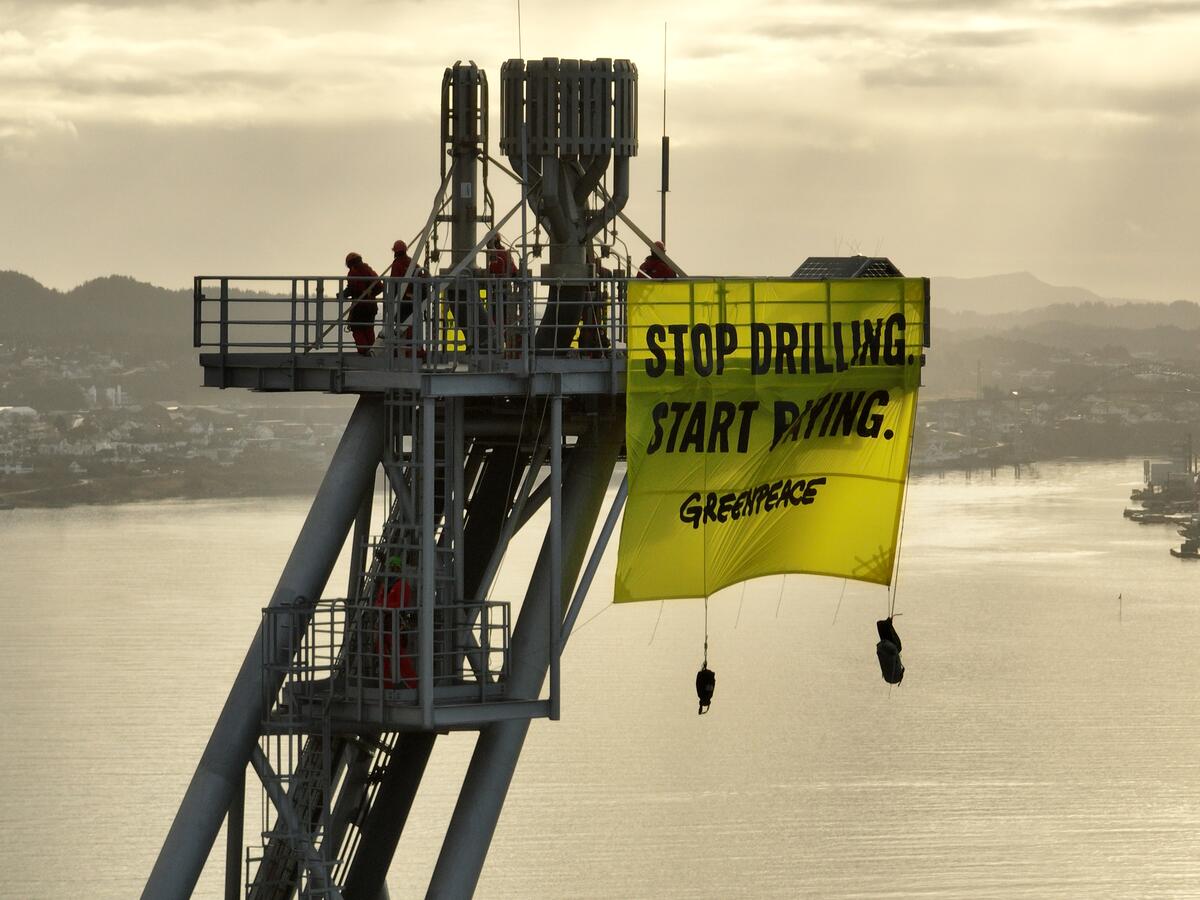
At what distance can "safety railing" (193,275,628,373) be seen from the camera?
17.9m

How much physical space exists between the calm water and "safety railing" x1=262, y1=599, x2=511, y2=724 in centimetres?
8567

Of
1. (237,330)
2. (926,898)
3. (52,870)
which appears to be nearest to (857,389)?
(926,898)

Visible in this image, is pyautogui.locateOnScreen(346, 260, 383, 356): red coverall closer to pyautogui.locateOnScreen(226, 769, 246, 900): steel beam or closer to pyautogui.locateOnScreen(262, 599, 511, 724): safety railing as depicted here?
pyautogui.locateOnScreen(262, 599, 511, 724): safety railing

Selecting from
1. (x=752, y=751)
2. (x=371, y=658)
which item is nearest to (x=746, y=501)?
(x=371, y=658)

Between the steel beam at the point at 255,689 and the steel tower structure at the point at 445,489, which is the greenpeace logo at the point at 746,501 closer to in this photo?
the steel tower structure at the point at 445,489

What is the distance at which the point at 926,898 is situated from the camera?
10406 cm

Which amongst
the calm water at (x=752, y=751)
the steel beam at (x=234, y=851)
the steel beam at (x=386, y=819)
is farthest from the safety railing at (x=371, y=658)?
the calm water at (x=752, y=751)

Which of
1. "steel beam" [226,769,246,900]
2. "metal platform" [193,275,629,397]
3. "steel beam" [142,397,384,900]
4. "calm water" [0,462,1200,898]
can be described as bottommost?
"calm water" [0,462,1200,898]

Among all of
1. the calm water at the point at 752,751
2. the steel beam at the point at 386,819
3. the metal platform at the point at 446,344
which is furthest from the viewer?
the calm water at the point at 752,751

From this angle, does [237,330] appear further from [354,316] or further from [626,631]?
[354,316]

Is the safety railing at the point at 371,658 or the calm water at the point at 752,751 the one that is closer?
the safety railing at the point at 371,658

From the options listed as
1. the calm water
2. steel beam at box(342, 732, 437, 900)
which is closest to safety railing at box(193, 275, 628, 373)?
steel beam at box(342, 732, 437, 900)

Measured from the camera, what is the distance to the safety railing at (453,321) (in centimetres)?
1792

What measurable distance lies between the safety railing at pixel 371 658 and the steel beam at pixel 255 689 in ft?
0.46
